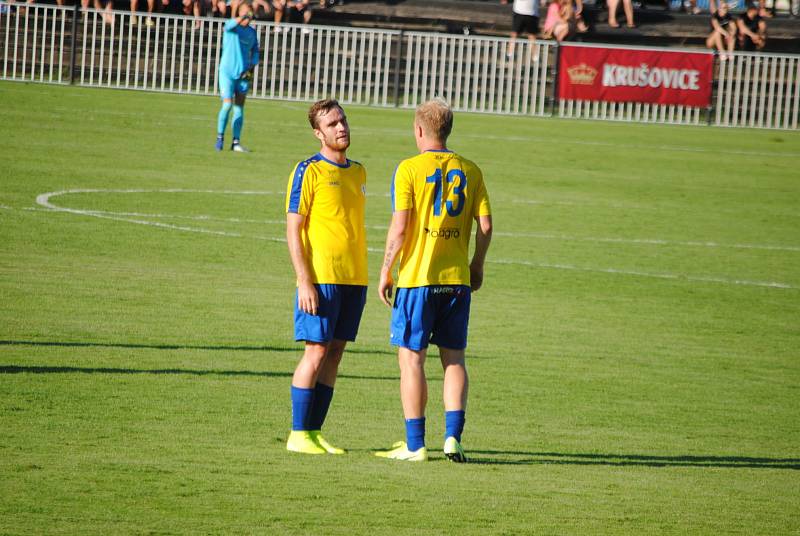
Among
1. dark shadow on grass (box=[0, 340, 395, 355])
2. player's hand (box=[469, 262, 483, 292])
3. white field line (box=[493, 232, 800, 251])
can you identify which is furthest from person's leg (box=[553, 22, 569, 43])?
player's hand (box=[469, 262, 483, 292])

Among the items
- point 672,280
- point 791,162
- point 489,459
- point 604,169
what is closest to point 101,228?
point 672,280

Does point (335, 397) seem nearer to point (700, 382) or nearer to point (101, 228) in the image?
point (700, 382)

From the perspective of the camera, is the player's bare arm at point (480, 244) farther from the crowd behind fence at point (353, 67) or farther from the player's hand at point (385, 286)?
the crowd behind fence at point (353, 67)

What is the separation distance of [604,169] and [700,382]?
49.9 ft

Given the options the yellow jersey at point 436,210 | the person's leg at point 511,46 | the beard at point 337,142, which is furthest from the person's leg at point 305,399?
the person's leg at point 511,46

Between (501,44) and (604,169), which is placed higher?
(501,44)

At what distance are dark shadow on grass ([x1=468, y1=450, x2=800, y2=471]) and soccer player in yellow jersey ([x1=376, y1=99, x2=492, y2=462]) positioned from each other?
384 millimetres

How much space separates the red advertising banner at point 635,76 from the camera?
32.8 metres

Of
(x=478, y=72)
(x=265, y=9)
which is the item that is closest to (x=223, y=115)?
(x=478, y=72)

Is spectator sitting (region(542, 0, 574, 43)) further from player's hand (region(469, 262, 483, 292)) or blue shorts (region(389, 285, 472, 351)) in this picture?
blue shorts (region(389, 285, 472, 351))

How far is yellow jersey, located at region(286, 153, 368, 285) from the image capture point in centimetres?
737

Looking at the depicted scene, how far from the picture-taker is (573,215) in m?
20.3

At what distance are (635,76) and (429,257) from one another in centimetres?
2685

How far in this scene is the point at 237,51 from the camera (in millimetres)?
23125
